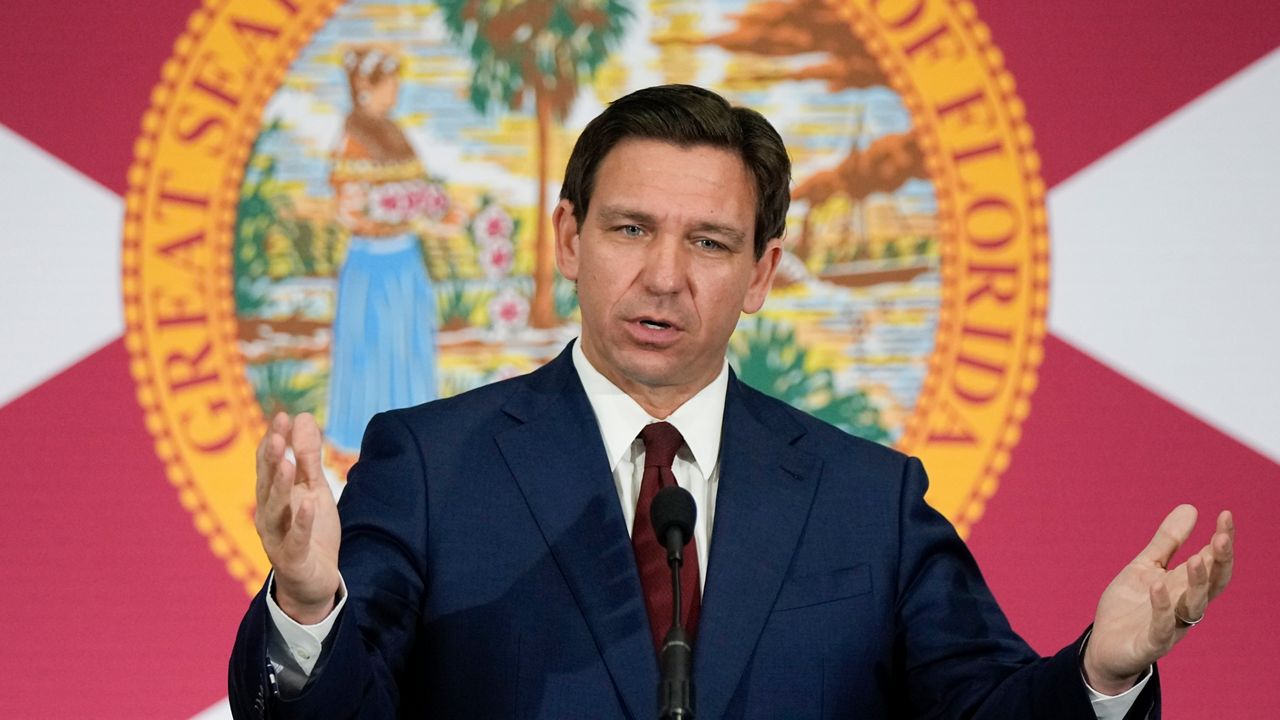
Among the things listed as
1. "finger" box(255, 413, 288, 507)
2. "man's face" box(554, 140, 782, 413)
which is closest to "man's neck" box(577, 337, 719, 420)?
"man's face" box(554, 140, 782, 413)

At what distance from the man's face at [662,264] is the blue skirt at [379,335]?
974 millimetres

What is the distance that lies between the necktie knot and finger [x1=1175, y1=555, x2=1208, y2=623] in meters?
0.73

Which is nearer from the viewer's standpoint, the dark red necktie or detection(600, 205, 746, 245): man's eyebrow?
the dark red necktie

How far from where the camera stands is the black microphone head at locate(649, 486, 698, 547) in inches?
65.2

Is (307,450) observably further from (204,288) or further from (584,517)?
(204,288)

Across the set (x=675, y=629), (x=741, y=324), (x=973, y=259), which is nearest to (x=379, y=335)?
(x=741, y=324)

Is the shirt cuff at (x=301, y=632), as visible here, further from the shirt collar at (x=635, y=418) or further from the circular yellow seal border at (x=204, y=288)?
the circular yellow seal border at (x=204, y=288)

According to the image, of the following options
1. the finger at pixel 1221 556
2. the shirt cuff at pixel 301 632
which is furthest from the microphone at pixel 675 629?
the finger at pixel 1221 556

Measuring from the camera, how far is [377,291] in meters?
3.13

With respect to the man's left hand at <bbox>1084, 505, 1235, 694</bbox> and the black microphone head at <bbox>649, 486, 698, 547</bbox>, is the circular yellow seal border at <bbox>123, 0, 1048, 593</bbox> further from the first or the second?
the black microphone head at <bbox>649, 486, 698, 547</bbox>

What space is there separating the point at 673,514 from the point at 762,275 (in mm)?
787

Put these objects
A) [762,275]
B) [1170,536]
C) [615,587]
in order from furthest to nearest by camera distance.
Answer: [762,275] < [615,587] < [1170,536]

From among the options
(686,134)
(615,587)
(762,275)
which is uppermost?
(686,134)

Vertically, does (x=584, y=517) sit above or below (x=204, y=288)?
below
